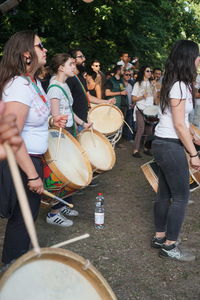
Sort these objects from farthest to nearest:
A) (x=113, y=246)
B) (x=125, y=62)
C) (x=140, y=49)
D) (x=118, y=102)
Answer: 1. (x=140, y=49)
2. (x=125, y=62)
3. (x=118, y=102)
4. (x=113, y=246)

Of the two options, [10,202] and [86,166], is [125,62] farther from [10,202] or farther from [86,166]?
[10,202]

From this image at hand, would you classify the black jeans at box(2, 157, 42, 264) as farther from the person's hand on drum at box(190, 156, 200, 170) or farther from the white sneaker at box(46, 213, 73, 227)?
the white sneaker at box(46, 213, 73, 227)

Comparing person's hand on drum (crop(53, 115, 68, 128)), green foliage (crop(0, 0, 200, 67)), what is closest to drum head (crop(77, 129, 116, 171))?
person's hand on drum (crop(53, 115, 68, 128))

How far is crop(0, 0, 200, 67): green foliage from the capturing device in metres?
11.2

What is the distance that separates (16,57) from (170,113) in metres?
1.34

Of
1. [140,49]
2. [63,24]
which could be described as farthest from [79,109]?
[140,49]

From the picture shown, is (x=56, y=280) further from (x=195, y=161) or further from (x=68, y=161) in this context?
(x=68, y=161)

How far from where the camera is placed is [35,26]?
11.8 meters

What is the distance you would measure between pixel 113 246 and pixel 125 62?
6.47 m

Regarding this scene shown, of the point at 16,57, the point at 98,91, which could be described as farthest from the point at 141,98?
the point at 16,57

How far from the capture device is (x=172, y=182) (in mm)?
3367

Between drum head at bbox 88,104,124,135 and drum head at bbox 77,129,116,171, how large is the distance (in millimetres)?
1711

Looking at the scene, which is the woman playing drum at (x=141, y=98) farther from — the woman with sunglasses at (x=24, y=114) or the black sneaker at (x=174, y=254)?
the woman with sunglasses at (x=24, y=114)

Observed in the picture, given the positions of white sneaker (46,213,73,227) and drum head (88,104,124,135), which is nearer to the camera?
white sneaker (46,213,73,227)
